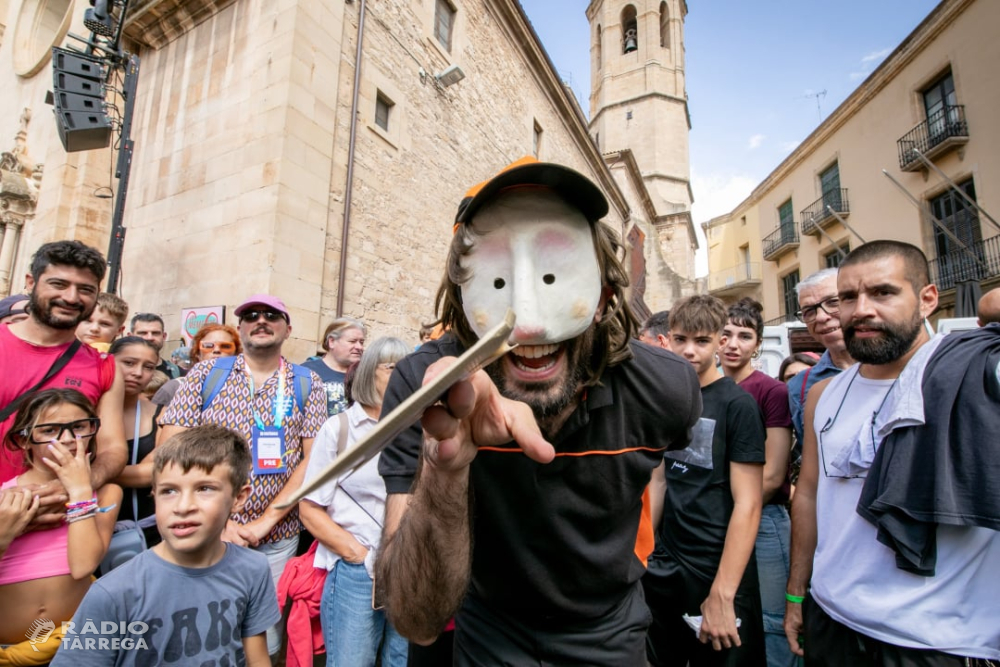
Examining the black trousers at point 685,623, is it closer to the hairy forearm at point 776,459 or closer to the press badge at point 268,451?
the hairy forearm at point 776,459

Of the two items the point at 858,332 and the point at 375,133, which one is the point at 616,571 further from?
the point at 375,133

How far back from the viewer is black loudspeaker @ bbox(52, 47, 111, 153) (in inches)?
239

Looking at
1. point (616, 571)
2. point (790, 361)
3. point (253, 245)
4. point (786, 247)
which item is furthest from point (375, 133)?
point (786, 247)

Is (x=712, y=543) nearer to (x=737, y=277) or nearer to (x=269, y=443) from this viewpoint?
(x=269, y=443)

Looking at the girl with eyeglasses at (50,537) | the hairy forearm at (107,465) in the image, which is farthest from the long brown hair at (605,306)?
Result: the hairy forearm at (107,465)

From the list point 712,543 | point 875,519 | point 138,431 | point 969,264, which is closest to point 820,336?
point 712,543

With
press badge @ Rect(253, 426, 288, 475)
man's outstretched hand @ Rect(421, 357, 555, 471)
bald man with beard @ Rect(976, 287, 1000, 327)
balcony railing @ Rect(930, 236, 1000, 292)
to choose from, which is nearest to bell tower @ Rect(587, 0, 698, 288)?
balcony railing @ Rect(930, 236, 1000, 292)

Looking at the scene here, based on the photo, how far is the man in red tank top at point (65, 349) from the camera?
7.08 ft

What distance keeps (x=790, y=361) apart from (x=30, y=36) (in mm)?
17810

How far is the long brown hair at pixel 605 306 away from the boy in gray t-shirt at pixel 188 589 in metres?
1.27

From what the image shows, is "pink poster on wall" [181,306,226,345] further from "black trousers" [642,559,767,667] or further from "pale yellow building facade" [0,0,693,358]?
"black trousers" [642,559,767,667]

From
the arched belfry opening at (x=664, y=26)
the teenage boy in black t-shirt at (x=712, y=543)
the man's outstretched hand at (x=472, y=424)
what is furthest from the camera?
the arched belfry opening at (x=664, y=26)

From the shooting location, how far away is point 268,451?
8.86 feet

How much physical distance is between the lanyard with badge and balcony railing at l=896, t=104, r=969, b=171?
17.1 m
